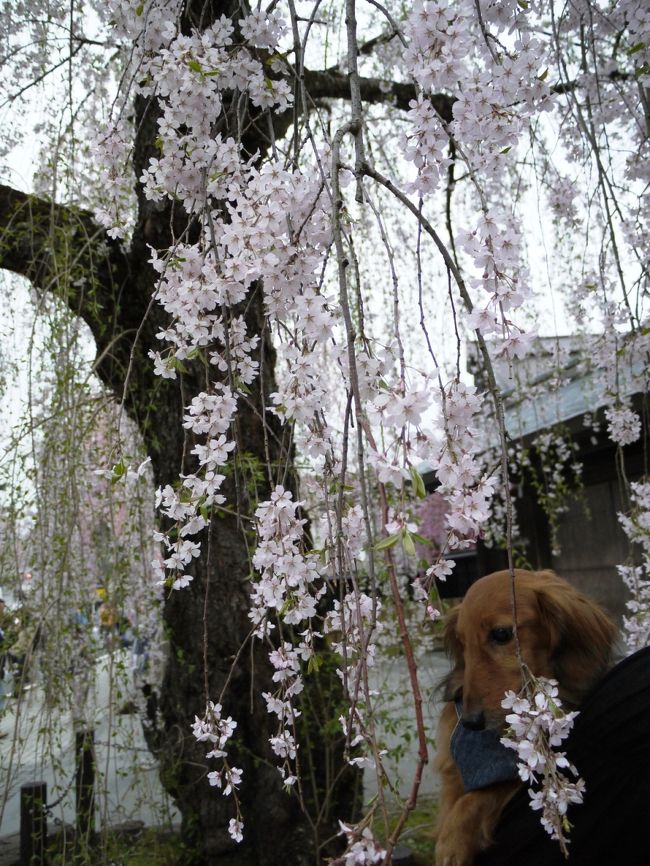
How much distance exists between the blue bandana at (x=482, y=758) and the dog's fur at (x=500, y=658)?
0.03 metres

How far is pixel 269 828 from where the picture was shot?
2.68 meters

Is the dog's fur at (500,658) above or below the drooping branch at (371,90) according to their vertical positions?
below

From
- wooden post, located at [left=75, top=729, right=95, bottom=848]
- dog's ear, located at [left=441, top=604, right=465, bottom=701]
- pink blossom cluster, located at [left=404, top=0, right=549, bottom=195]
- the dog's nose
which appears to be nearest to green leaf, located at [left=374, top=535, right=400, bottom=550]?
pink blossom cluster, located at [left=404, top=0, right=549, bottom=195]

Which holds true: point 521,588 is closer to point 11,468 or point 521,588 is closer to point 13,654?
point 11,468

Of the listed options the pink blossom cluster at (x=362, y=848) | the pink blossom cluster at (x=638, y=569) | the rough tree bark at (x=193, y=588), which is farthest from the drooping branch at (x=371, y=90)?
the pink blossom cluster at (x=362, y=848)

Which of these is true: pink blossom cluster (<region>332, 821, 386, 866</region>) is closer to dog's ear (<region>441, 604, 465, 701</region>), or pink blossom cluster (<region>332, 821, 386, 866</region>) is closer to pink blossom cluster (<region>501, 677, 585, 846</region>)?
pink blossom cluster (<region>501, 677, 585, 846</region>)

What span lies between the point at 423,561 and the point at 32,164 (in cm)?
281

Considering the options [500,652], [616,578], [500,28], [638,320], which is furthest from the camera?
[616,578]

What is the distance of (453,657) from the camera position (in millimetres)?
1822

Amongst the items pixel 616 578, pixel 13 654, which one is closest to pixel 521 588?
pixel 13 654

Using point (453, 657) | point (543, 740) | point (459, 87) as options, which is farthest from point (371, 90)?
point (543, 740)

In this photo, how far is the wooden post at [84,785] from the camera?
258 centimetres

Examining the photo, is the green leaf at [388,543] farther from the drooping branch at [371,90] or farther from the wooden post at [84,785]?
the drooping branch at [371,90]

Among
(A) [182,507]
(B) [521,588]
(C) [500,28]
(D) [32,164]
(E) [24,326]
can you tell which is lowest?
(B) [521,588]
